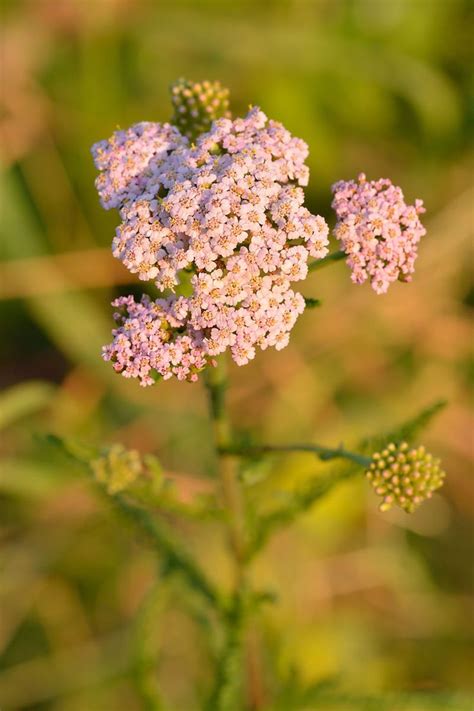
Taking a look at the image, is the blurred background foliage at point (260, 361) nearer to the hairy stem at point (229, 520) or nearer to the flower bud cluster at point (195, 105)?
the hairy stem at point (229, 520)

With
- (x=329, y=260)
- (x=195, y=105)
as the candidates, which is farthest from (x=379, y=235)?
(x=195, y=105)

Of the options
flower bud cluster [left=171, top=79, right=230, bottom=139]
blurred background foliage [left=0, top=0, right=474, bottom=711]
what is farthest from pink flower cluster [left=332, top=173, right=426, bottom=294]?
blurred background foliage [left=0, top=0, right=474, bottom=711]

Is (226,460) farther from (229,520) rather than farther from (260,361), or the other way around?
(260,361)

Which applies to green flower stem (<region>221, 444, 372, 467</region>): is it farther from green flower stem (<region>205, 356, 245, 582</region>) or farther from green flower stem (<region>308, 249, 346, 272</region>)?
green flower stem (<region>308, 249, 346, 272</region>)

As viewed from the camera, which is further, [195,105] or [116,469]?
[195,105]

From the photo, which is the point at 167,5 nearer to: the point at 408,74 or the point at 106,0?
the point at 106,0

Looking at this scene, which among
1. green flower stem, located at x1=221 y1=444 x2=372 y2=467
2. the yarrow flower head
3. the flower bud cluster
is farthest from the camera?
the flower bud cluster

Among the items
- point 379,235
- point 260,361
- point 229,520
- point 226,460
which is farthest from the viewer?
point 260,361
